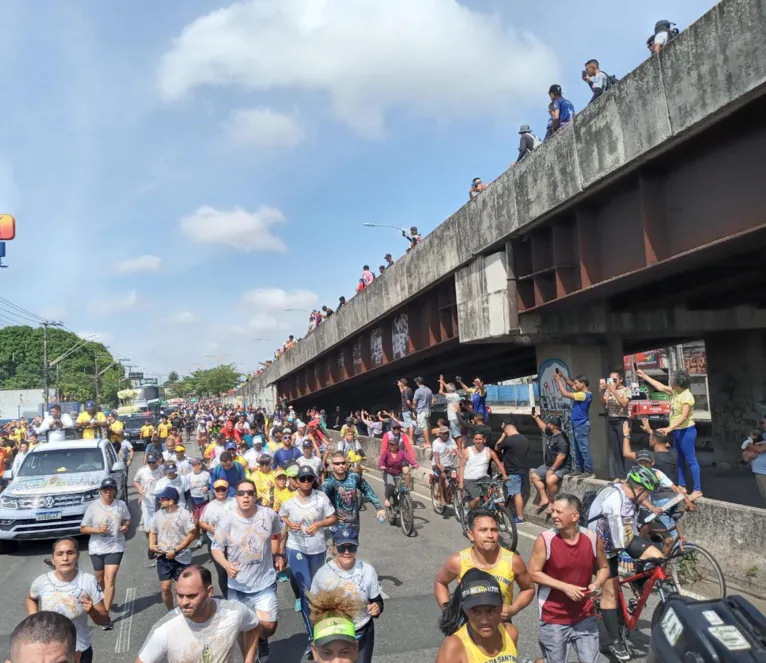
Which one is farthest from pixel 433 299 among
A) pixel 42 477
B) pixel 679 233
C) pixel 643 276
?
pixel 42 477

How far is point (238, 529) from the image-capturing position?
594 centimetres

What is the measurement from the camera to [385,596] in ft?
25.8

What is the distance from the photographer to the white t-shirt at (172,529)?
7.11 metres

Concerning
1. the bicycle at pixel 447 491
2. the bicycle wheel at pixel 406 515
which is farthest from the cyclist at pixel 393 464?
the bicycle at pixel 447 491

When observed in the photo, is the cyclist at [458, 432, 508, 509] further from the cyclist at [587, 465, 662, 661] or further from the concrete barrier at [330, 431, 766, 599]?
the cyclist at [587, 465, 662, 661]

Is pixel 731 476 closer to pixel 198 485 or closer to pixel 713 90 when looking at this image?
pixel 713 90

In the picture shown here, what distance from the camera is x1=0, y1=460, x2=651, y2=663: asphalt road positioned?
6355mm

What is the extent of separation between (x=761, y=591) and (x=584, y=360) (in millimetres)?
6864

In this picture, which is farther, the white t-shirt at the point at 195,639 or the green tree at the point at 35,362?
the green tree at the point at 35,362

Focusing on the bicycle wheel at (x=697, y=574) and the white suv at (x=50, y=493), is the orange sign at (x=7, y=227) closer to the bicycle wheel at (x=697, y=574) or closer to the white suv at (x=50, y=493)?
the white suv at (x=50, y=493)

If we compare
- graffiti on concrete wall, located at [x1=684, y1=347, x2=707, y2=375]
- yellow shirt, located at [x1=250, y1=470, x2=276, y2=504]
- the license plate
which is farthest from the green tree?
yellow shirt, located at [x1=250, y1=470, x2=276, y2=504]

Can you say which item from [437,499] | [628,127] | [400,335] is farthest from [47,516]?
[628,127]

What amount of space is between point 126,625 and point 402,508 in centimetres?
509

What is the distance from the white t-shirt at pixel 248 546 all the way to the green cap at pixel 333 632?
8.51ft
